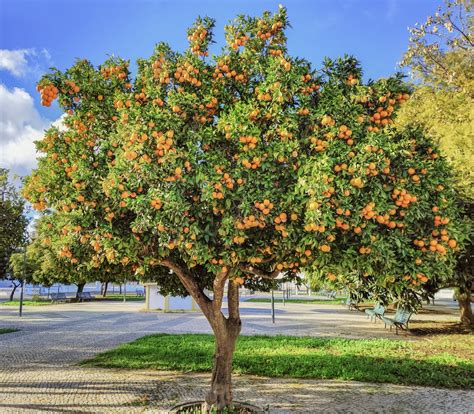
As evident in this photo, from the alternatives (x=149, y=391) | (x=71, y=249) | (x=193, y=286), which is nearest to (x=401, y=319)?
(x=149, y=391)

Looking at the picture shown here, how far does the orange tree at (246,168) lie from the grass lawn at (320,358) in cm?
571

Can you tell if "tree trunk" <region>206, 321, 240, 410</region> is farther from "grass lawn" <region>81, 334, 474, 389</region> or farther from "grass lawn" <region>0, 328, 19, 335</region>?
"grass lawn" <region>0, 328, 19, 335</region>

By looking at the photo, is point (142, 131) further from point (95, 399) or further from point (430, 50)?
point (430, 50)

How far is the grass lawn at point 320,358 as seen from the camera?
11.3 m

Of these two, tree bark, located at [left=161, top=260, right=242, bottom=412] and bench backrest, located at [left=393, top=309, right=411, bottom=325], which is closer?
tree bark, located at [left=161, top=260, right=242, bottom=412]

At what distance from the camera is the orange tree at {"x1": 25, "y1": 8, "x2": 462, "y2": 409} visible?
5.55 m

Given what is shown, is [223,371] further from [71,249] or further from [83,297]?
[83,297]

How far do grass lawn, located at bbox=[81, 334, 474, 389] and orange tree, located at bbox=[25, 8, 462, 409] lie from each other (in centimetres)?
571

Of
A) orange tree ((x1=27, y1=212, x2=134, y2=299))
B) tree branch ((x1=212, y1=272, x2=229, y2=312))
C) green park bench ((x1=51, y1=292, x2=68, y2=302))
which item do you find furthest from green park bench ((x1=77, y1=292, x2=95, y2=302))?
tree branch ((x1=212, y1=272, x2=229, y2=312))

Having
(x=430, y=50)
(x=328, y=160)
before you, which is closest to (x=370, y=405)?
(x=328, y=160)

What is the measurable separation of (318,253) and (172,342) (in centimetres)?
1132

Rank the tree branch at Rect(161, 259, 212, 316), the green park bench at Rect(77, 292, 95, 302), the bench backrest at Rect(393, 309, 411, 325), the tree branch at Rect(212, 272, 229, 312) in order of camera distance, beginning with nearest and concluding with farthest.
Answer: the tree branch at Rect(212, 272, 229, 312) < the tree branch at Rect(161, 259, 212, 316) < the bench backrest at Rect(393, 309, 411, 325) < the green park bench at Rect(77, 292, 95, 302)

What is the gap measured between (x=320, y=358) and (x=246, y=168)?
9146mm

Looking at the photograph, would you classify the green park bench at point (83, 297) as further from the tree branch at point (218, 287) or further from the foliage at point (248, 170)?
the foliage at point (248, 170)
